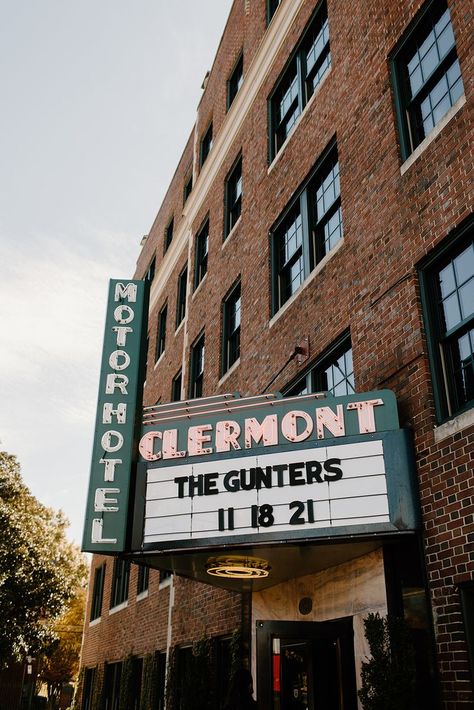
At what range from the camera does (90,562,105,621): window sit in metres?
24.9

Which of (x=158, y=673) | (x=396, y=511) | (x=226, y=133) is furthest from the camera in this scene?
(x=226, y=133)

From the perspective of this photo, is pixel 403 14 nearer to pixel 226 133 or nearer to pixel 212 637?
pixel 226 133

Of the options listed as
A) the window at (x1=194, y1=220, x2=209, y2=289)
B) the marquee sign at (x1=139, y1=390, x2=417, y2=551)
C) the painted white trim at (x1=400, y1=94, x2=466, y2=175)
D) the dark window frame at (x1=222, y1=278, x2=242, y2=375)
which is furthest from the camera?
the window at (x1=194, y1=220, x2=209, y2=289)

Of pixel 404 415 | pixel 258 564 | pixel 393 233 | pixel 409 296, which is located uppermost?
pixel 393 233

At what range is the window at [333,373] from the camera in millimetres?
10188

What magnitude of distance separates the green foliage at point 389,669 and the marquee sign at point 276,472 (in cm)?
Answer: 103

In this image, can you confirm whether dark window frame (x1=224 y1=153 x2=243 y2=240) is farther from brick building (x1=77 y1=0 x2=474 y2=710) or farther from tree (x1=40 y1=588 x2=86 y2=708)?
tree (x1=40 y1=588 x2=86 y2=708)

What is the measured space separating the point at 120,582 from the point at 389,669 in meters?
16.7

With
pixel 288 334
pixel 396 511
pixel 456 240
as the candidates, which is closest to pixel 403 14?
pixel 456 240

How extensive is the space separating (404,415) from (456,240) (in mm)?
2176

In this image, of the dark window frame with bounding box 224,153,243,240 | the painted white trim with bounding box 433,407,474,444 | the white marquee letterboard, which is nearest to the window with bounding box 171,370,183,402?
the dark window frame with bounding box 224,153,243,240

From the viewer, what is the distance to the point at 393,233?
365 inches

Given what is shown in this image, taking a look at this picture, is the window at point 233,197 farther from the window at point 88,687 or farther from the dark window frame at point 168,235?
the window at point 88,687

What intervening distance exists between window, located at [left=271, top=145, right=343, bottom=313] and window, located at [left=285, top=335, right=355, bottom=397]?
186 cm
